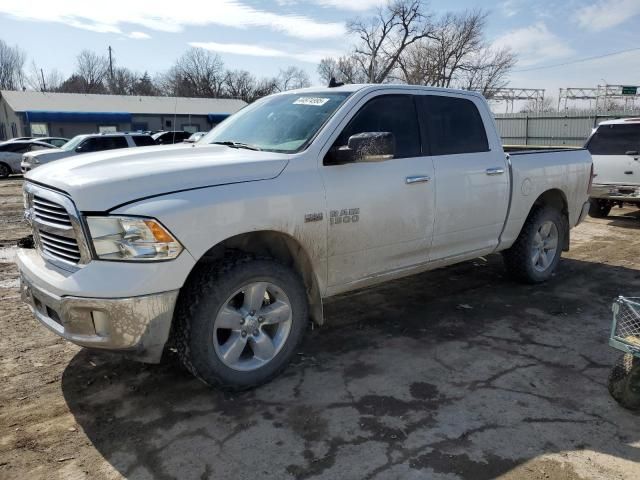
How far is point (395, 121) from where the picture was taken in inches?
171

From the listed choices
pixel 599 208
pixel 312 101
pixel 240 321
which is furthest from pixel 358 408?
pixel 599 208

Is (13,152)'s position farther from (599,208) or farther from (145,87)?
(145,87)

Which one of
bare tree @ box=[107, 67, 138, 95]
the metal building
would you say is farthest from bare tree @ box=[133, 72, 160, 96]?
the metal building

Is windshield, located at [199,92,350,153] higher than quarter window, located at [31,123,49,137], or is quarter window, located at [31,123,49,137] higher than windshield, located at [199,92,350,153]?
quarter window, located at [31,123,49,137]

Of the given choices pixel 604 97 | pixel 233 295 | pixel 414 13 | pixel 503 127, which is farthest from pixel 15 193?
pixel 414 13

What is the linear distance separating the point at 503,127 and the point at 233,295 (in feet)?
Answer: 90.6

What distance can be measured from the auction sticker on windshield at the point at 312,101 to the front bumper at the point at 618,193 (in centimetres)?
700

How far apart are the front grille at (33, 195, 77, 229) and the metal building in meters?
35.8

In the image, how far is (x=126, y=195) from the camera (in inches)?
116

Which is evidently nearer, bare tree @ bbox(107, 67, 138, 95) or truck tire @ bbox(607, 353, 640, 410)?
truck tire @ bbox(607, 353, 640, 410)

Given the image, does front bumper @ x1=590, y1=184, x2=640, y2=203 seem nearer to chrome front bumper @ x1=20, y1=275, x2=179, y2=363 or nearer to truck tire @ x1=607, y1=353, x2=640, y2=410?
truck tire @ x1=607, y1=353, x2=640, y2=410

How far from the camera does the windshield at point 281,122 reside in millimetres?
3904

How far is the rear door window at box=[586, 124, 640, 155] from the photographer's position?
9752 mm

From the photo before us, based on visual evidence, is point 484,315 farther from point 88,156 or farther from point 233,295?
point 88,156
